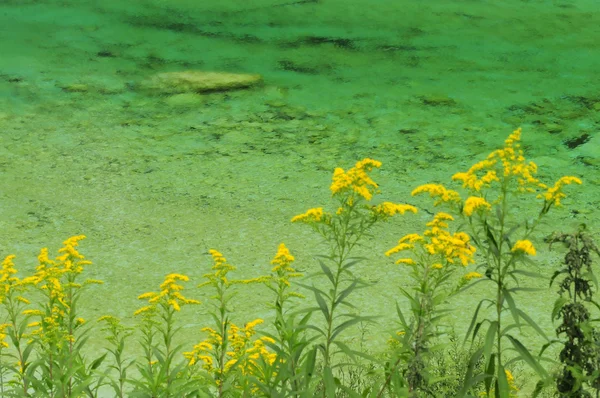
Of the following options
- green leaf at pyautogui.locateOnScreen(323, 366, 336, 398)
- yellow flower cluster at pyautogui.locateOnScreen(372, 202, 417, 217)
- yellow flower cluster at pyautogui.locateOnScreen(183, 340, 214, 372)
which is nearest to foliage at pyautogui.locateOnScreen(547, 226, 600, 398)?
yellow flower cluster at pyautogui.locateOnScreen(372, 202, 417, 217)

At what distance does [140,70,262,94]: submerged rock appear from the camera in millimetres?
3756

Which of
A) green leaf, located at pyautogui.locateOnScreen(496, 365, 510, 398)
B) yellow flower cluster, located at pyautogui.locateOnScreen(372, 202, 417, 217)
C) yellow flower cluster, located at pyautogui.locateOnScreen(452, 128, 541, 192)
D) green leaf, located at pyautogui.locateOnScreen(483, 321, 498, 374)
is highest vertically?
yellow flower cluster, located at pyautogui.locateOnScreen(452, 128, 541, 192)

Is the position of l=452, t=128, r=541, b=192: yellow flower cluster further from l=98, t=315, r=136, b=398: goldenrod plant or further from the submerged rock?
the submerged rock

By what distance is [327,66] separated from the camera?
3957 mm

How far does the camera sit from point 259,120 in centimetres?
348

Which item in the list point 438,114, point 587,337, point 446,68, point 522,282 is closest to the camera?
point 587,337

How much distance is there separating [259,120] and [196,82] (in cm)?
46

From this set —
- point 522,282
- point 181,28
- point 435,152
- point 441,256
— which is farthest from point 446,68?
point 441,256

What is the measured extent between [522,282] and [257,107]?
143cm

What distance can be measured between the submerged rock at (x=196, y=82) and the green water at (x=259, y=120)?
0.05 metres

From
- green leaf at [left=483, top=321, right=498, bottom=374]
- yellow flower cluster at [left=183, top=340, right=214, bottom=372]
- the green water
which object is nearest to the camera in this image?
green leaf at [left=483, top=321, right=498, bottom=374]

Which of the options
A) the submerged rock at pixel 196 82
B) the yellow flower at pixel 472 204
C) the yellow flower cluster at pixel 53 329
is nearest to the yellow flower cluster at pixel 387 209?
the yellow flower at pixel 472 204

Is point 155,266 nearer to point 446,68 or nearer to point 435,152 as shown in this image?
point 435,152

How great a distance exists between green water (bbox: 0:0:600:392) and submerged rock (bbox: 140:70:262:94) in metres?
0.05
